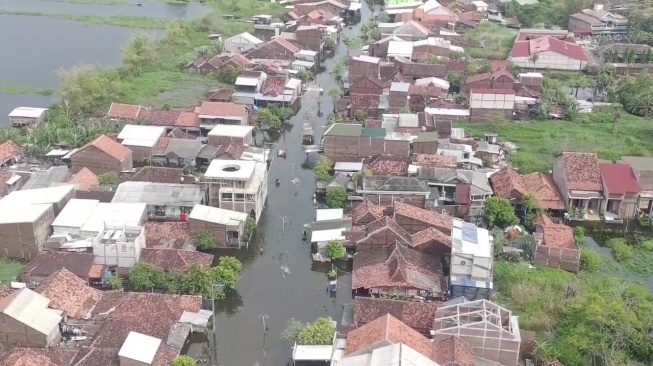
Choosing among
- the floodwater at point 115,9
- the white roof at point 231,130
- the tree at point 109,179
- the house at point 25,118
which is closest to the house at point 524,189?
the white roof at point 231,130

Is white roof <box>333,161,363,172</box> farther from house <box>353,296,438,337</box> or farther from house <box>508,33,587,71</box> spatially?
house <box>508,33,587,71</box>

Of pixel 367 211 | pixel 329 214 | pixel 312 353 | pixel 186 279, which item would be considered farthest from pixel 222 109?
pixel 312 353

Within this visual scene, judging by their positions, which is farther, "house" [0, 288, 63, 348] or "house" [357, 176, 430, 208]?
"house" [357, 176, 430, 208]

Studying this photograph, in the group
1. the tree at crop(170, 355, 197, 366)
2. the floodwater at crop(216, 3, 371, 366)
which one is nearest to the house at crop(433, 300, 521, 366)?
the floodwater at crop(216, 3, 371, 366)

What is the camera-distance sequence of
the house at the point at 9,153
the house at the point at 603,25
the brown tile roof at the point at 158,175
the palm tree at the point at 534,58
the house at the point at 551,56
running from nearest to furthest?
1. the brown tile roof at the point at 158,175
2. the house at the point at 9,153
3. the palm tree at the point at 534,58
4. the house at the point at 551,56
5. the house at the point at 603,25

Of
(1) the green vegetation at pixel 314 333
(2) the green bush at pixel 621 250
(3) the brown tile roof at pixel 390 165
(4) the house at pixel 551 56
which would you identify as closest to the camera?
(1) the green vegetation at pixel 314 333

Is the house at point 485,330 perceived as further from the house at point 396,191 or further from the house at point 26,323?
the house at point 26,323
